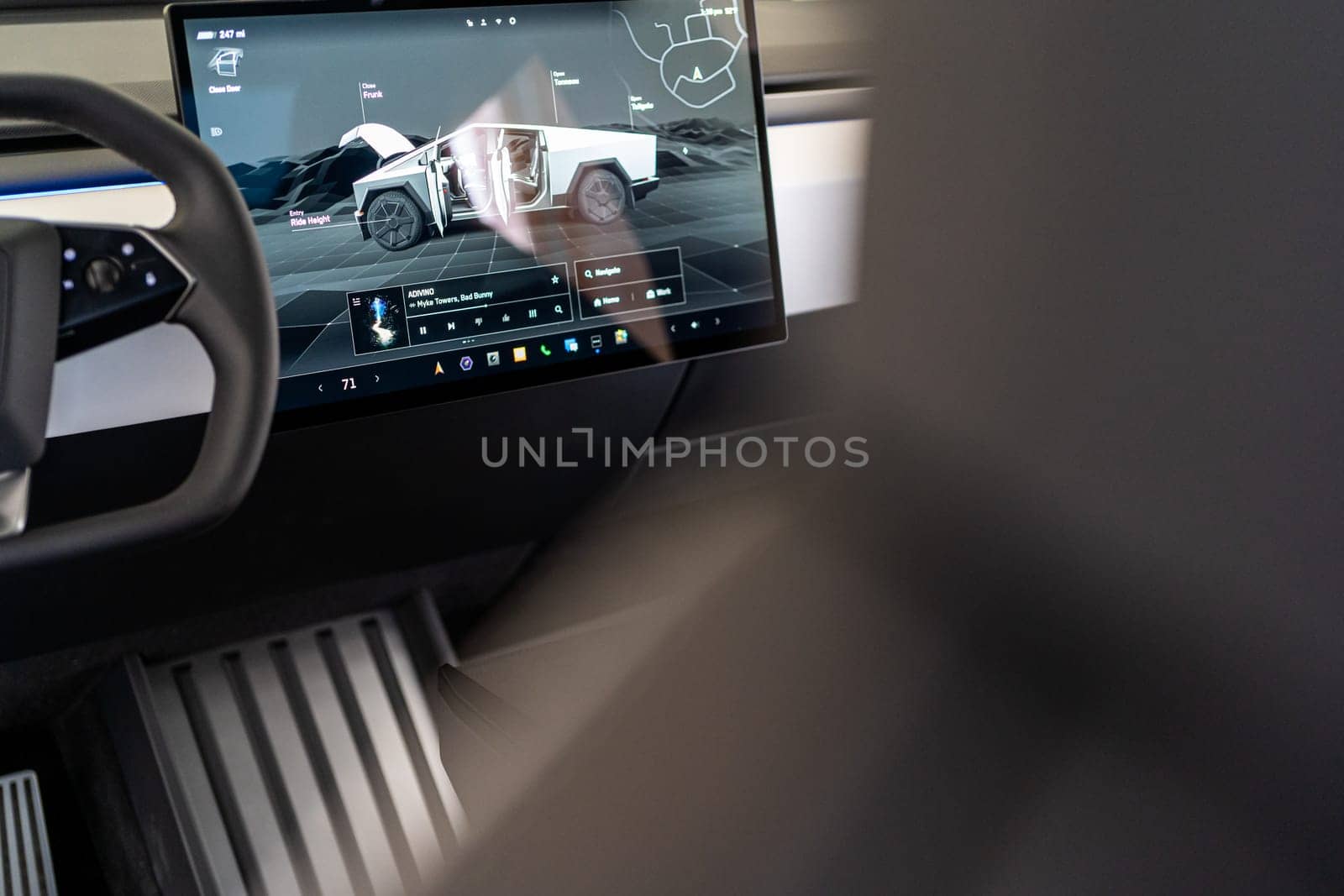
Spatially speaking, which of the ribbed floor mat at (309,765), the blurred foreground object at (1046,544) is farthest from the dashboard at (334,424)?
the blurred foreground object at (1046,544)

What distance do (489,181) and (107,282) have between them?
352 millimetres

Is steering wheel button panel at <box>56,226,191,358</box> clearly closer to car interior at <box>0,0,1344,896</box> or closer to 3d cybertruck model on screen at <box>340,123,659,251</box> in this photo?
car interior at <box>0,0,1344,896</box>

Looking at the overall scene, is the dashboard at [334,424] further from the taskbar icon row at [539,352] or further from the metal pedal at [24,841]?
the metal pedal at [24,841]

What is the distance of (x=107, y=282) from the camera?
0.67m

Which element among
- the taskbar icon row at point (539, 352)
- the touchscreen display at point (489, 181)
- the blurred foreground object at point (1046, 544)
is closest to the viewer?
the blurred foreground object at point (1046, 544)

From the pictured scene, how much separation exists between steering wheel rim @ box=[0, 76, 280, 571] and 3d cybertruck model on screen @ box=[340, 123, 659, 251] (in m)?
0.22

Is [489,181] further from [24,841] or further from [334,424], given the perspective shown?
[24,841]

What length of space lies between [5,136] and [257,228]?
0.21m

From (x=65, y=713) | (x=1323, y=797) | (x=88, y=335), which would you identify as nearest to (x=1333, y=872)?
(x=1323, y=797)

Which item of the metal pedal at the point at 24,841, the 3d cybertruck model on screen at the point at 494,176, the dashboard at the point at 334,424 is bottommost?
the metal pedal at the point at 24,841

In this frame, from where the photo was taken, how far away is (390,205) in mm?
913

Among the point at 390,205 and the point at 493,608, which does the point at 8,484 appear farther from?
the point at 493,608

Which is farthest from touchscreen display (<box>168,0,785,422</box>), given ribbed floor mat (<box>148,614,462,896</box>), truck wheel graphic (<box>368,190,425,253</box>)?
ribbed floor mat (<box>148,614,462,896</box>)

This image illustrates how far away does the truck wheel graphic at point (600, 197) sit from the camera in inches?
39.0
